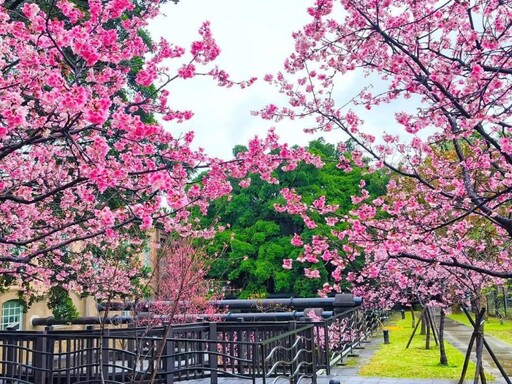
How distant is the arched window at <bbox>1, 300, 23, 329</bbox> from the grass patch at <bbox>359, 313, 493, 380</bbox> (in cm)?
1142

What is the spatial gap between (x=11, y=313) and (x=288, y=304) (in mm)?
9278

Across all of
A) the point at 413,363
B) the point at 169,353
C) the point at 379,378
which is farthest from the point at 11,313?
the point at 413,363

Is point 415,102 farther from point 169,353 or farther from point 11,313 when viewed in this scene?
point 11,313

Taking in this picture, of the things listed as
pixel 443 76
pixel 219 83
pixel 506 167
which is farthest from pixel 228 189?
pixel 506 167

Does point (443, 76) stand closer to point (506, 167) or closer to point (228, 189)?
point (506, 167)

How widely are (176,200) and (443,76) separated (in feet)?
10.8

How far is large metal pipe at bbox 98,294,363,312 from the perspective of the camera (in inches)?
572

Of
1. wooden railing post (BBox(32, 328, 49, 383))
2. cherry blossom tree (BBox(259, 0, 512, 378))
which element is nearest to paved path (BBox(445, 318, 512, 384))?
cherry blossom tree (BBox(259, 0, 512, 378))

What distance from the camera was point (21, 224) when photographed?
8203mm

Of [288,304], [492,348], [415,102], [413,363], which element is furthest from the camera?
[288,304]

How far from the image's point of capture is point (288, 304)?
54.5ft

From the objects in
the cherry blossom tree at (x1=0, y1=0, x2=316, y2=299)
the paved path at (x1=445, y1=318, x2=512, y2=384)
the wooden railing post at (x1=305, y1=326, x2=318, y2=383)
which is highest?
the cherry blossom tree at (x1=0, y1=0, x2=316, y2=299)

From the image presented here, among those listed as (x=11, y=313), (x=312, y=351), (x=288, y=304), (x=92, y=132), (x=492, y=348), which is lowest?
(x=492, y=348)

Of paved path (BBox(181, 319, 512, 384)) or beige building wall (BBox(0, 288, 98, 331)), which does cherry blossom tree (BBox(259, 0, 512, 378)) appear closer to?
paved path (BBox(181, 319, 512, 384))
